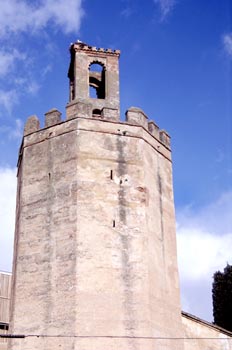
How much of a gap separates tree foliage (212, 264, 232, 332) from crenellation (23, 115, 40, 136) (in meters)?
15.5

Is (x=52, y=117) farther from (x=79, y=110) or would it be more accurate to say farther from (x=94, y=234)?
(x=94, y=234)

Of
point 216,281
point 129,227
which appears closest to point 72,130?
point 129,227

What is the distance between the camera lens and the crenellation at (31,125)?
2073cm

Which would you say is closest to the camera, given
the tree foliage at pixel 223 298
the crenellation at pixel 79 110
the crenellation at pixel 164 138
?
the crenellation at pixel 79 110

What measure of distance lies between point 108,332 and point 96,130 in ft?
22.2

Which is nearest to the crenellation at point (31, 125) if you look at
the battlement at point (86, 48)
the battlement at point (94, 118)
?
the battlement at point (94, 118)

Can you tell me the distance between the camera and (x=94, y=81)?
22.4 metres

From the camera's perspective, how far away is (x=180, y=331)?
18.7 meters

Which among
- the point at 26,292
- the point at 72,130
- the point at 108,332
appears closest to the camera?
the point at 108,332

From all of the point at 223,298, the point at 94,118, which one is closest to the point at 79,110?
the point at 94,118

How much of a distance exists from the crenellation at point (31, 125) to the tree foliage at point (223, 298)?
15.5m

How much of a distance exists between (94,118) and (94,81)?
10.1 ft

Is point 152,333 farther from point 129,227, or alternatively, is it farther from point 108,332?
point 129,227

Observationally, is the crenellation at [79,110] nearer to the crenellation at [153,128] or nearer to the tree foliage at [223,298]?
the crenellation at [153,128]
